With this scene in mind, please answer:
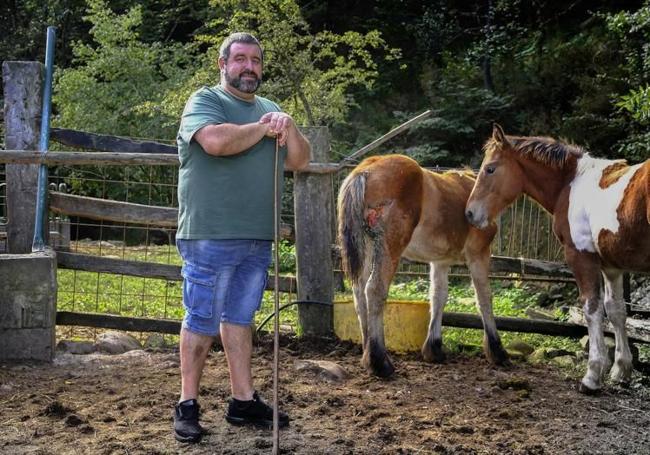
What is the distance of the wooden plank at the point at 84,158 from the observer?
5.55m

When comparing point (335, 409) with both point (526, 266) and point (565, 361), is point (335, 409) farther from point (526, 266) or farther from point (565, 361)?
point (526, 266)

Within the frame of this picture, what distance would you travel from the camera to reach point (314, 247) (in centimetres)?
610

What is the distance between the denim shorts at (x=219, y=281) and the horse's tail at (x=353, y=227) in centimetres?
159

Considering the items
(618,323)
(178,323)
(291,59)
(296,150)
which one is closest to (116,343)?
(178,323)

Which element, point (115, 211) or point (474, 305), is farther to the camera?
point (474, 305)

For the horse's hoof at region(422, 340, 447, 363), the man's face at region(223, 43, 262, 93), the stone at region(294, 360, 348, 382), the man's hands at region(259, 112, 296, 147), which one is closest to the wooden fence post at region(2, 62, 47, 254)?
the stone at region(294, 360, 348, 382)

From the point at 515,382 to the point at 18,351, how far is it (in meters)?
3.51

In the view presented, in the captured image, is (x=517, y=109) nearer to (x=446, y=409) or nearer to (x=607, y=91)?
(x=607, y=91)

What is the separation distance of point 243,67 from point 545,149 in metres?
2.77

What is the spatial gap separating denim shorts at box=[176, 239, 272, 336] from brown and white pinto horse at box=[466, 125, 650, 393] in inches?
94.0

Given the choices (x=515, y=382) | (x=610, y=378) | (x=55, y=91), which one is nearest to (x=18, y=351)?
(x=515, y=382)

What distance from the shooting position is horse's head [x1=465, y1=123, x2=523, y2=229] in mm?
5734

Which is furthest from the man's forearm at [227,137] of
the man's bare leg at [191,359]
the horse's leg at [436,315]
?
the horse's leg at [436,315]

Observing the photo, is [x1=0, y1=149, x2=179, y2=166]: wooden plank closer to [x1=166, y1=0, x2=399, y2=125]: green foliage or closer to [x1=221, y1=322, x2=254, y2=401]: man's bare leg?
[x1=221, y1=322, x2=254, y2=401]: man's bare leg
